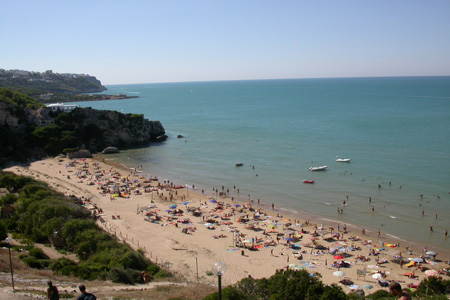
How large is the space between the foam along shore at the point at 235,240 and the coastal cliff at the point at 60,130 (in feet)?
60.4

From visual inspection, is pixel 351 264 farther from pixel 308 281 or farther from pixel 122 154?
pixel 122 154

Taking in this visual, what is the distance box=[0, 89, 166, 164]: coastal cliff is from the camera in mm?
57688

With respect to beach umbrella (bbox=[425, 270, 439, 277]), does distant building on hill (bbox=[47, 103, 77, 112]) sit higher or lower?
higher

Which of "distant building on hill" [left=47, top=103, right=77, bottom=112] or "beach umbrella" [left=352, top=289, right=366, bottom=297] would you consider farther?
"distant building on hill" [left=47, top=103, right=77, bottom=112]

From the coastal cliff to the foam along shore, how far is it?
1842 cm

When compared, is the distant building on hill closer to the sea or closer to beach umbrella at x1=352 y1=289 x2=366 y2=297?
the sea

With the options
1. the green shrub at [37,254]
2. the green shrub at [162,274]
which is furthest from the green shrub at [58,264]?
the green shrub at [162,274]

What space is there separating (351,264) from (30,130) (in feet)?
189

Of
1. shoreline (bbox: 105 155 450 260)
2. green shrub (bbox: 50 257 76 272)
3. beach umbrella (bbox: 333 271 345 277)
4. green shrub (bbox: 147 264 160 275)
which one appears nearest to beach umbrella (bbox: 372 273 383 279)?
beach umbrella (bbox: 333 271 345 277)

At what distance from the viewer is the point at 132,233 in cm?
3006

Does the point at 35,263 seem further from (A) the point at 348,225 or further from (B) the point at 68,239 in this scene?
(A) the point at 348,225

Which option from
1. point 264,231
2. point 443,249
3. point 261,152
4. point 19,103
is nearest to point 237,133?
point 261,152

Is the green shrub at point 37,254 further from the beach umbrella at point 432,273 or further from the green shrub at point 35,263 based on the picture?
the beach umbrella at point 432,273

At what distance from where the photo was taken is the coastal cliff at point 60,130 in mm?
57688
